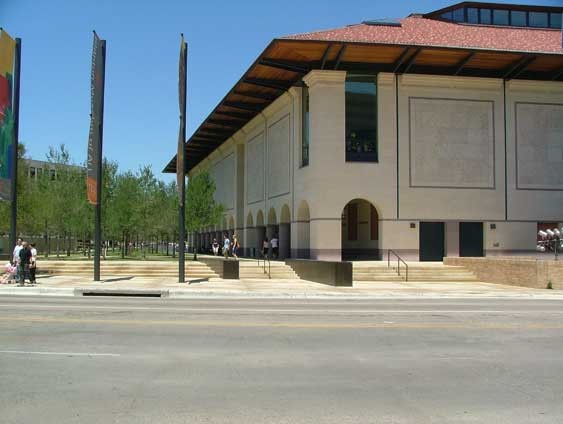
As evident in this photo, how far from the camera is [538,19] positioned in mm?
43656

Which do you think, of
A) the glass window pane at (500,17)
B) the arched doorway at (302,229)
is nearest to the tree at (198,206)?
the arched doorway at (302,229)

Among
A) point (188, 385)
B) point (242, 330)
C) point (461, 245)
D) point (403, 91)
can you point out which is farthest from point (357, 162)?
point (188, 385)

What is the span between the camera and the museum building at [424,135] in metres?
34.9

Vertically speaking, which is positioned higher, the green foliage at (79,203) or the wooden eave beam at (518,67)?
the wooden eave beam at (518,67)

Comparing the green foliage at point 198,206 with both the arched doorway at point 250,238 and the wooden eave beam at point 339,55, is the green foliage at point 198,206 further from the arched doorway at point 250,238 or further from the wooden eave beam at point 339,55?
the wooden eave beam at point 339,55

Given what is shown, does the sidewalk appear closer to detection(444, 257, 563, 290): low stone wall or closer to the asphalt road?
detection(444, 257, 563, 290): low stone wall

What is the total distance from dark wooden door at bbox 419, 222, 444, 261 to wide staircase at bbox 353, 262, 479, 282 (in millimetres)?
3523

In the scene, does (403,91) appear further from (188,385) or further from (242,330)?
(188,385)

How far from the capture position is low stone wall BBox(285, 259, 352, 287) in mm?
27656

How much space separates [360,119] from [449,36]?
278 inches

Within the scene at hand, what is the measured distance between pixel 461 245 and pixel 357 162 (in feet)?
25.4

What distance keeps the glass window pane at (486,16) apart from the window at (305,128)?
558 inches

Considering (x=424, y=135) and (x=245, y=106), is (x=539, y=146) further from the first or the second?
(x=245, y=106)

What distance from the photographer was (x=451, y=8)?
43.0m
